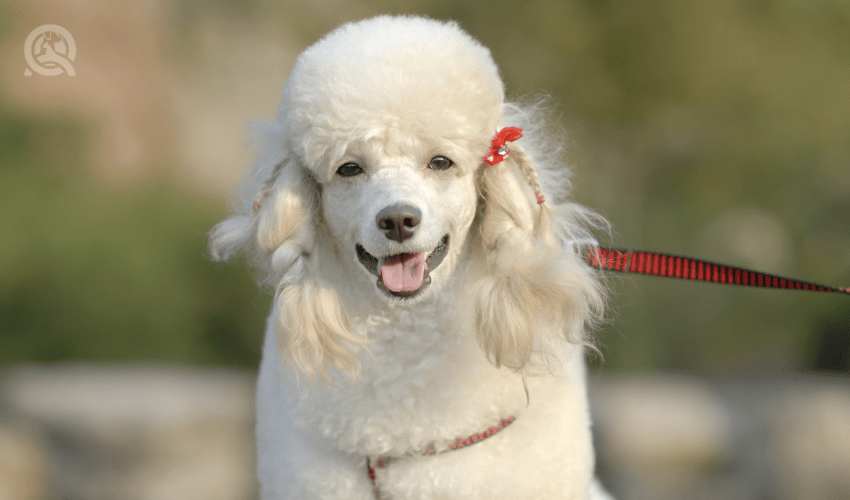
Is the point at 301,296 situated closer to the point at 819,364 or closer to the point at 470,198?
the point at 470,198

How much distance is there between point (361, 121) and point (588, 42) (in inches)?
152

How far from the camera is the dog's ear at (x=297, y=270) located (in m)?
1.25

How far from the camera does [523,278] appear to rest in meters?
1.23

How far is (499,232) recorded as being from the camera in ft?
4.21

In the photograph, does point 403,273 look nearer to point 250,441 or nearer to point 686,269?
point 686,269

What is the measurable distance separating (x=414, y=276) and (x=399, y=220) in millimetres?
121

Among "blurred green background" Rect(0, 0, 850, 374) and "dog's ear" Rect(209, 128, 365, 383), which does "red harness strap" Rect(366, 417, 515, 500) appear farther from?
"blurred green background" Rect(0, 0, 850, 374)

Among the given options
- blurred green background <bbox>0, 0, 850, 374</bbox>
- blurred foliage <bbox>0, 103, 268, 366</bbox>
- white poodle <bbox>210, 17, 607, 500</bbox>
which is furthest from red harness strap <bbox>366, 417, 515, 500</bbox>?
blurred foliage <bbox>0, 103, 268, 366</bbox>

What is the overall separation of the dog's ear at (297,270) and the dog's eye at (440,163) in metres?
0.23

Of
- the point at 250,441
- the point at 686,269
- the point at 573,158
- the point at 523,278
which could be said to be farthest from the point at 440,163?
the point at 573,158

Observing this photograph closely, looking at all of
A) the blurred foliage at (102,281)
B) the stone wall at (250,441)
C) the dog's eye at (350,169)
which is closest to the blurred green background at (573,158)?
the blurred foliage at (102,281)

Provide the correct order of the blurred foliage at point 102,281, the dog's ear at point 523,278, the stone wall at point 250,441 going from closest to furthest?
the dog's ear at point 523,278
the stone wall at point 250,441
the blurred foliage at point 102,281

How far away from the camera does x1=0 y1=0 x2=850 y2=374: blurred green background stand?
150 inches

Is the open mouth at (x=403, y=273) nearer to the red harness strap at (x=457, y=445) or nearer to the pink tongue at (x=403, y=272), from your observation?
the pink tongue at (x=403, y=272)
